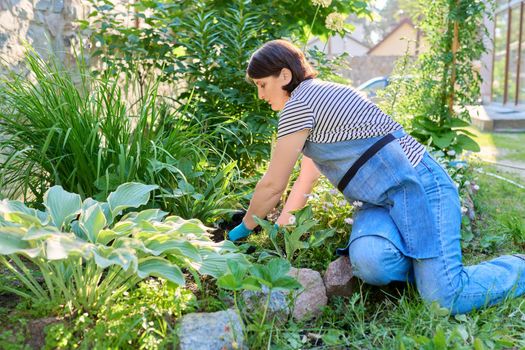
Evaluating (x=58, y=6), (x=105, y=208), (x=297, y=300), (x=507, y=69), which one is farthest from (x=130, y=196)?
(x=507, y=69)

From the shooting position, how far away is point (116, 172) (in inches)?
107

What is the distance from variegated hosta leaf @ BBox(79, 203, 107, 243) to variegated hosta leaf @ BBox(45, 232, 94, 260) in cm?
19

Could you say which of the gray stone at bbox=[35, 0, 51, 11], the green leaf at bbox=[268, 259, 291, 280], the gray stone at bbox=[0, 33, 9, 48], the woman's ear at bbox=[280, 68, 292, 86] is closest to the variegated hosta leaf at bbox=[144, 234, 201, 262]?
the green leaf at bbox=[268, 259, 291, 280]

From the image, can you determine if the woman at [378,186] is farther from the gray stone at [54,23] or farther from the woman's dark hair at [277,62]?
the gray stone at [54,23]

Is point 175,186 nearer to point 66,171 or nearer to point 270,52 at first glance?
point 66,171

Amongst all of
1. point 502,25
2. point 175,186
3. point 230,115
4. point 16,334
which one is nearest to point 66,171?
point 175,186

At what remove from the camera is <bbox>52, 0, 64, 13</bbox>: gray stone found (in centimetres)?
412

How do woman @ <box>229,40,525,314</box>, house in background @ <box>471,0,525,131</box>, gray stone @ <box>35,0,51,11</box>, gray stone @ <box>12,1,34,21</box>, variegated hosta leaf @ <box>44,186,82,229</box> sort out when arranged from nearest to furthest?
1. variegated hosta leaf @ <box>44,186,82,229</box>
2. woman @ <box>229,40,525,314</box>
3. gray stone @ <box>12,1,34,21</box>
4. gray stone @ <box>35,0,51,11</box>
5. house in background @ <box>471,0,525,131</box>

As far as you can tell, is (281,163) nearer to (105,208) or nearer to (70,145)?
(105,208)

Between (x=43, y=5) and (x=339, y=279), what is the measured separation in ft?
9.33

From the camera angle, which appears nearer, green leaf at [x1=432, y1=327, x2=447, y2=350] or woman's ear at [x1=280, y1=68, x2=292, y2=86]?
green leaf at [x1=432, y1=327, x2=447, y2=350]

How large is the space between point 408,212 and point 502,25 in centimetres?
1386

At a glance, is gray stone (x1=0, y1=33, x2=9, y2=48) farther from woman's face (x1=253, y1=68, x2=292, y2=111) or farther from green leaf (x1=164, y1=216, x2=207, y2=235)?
green leaf (x1=164, y1=216, x2=207, y2=235)

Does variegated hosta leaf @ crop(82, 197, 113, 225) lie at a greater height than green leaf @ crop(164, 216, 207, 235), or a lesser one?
greater
